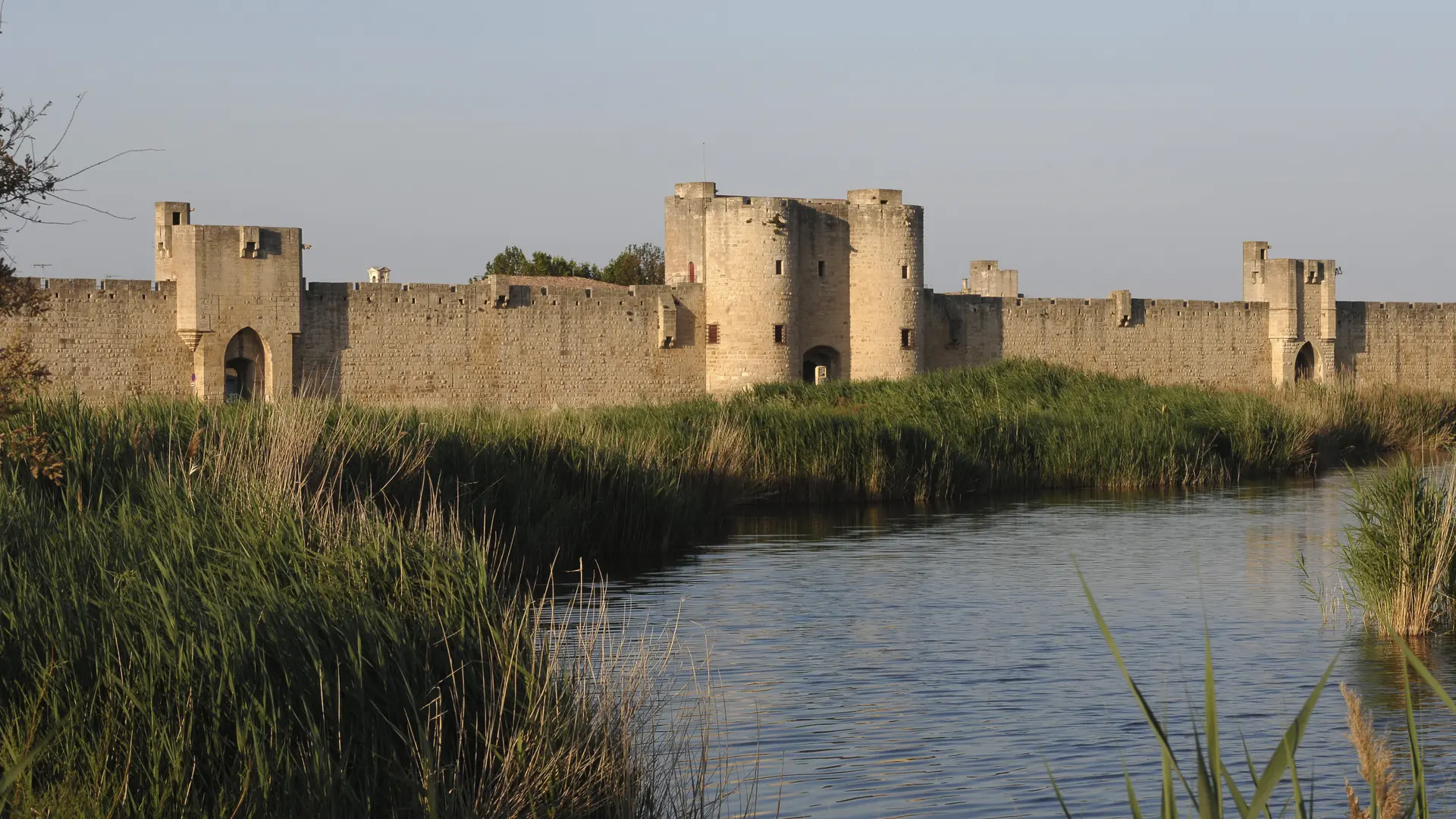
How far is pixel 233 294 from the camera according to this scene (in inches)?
972

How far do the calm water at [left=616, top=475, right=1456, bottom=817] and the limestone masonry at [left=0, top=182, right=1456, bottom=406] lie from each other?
41.5ft

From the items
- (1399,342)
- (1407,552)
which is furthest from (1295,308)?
(1407,552)

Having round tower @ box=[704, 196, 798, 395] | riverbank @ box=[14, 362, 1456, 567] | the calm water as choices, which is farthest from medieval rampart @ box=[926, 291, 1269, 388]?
the calm water

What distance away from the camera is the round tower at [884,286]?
2986cm

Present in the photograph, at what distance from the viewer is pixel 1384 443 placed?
21.9m

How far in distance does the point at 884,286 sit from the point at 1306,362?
39.6 feet

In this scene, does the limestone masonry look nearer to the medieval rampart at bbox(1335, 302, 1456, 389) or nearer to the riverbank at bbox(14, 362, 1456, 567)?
the medieval rampart at bbox(1335, 302, 1456, 389)

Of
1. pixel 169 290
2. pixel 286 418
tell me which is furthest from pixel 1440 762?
pixel 169 290

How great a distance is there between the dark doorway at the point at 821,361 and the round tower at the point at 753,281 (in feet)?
4.97

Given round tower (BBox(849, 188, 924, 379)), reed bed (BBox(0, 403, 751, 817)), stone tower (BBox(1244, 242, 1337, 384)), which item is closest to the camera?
reed bed (BBox(0, 403, 751, 817))

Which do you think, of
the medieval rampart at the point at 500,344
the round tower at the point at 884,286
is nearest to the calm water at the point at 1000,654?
the medieval rampart at the point at 500,344

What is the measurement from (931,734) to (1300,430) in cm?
1455

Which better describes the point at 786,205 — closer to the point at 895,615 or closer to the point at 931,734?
the point at 895,615

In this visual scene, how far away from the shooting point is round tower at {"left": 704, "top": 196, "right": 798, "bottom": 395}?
28.8 m
